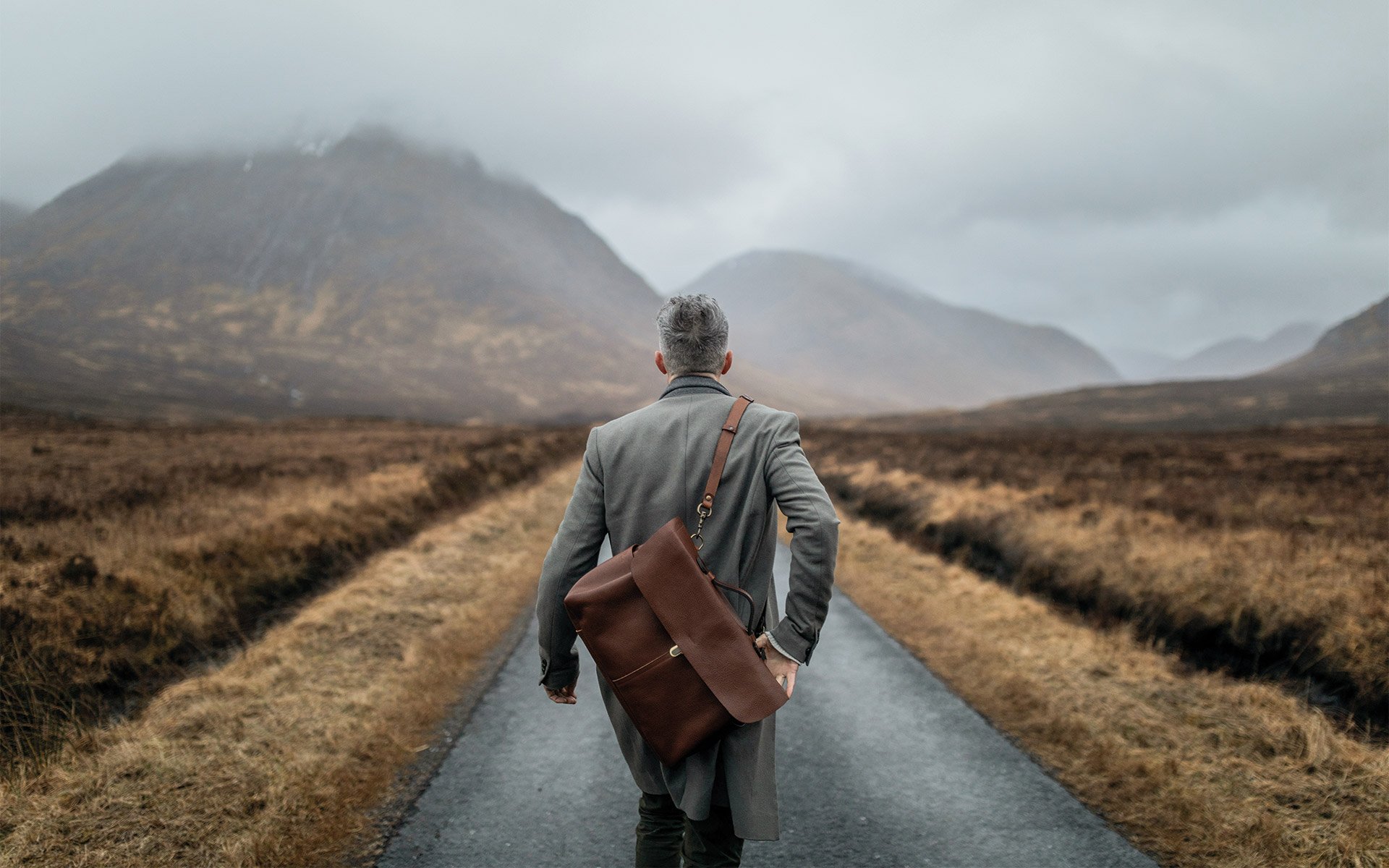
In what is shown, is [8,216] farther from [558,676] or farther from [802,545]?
[802,545]

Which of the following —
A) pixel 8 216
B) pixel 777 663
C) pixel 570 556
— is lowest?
pixel 777 663

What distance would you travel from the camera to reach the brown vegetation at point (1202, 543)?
691 centimetres

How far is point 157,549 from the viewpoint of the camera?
9023mm

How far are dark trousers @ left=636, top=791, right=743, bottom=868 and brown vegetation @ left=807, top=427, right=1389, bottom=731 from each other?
558cm

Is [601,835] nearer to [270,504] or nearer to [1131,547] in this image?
[1131,547]

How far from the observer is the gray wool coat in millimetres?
2715

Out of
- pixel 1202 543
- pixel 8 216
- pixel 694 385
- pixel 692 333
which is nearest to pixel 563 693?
pixel 694 385

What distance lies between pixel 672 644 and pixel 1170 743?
14.7ft

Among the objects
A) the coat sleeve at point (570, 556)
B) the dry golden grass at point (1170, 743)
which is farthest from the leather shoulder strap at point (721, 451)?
the dry golden grass at point (1170, 743)

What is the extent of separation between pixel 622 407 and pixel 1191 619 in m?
158

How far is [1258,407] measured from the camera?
3369 inches

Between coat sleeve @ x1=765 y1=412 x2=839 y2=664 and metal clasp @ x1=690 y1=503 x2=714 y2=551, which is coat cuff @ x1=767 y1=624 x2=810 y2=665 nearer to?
coat sleeve @ x1=765 y1=412 x2=839 y2=664

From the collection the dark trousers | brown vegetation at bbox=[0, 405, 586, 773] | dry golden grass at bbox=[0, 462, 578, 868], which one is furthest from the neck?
brown vegetation at bbox=[0, 405, 586, 773]

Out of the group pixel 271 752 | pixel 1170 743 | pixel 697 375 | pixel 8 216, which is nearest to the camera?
pixel 697 375
